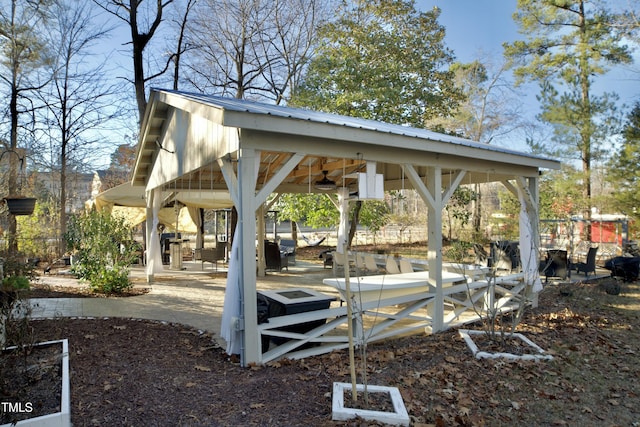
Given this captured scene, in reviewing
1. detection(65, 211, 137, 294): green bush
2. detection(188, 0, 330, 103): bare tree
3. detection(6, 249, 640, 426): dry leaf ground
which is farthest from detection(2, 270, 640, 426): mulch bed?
detection(188, 0, 330, 103): bare tree

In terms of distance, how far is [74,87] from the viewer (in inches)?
599

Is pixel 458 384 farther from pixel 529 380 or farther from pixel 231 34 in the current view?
pixel 231 34

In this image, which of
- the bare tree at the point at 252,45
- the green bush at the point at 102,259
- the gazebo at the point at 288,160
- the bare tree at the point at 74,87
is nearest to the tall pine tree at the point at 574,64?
the bare tree at the point at 252,45

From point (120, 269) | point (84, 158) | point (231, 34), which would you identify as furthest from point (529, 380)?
point (84, 158)

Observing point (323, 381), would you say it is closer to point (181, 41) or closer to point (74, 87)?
point (181, 41)

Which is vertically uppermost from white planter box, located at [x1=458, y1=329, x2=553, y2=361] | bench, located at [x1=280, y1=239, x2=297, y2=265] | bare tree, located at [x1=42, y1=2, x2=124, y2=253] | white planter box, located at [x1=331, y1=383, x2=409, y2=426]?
bare tree, located at [x1=42, y1=2, x2=124, y2=253]

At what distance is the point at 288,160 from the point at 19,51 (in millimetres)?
13203

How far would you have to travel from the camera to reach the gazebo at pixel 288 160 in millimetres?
4117

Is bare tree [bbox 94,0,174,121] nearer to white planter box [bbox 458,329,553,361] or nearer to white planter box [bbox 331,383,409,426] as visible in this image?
white planter box [bbox 458,329,553,361]

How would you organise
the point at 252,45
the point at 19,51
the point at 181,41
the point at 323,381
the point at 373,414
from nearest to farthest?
the point at 373,414 → the point at 323,381 → the point at 19,51 → the point at 181,41 → the point at 252,45

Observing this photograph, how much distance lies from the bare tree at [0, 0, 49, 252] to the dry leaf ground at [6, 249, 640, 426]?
10.6 meters

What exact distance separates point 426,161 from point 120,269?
623cm

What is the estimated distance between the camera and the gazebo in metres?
4.12

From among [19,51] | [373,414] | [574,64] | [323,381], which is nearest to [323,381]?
[323,381]
